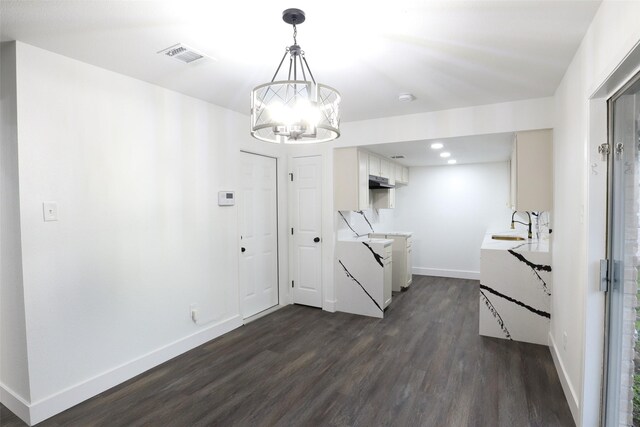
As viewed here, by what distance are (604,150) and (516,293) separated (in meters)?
2.00

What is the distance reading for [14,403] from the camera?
2.28 metres

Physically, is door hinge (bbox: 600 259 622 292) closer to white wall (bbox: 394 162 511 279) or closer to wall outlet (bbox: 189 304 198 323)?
wall outlet (bbox: 189 304 198 323)

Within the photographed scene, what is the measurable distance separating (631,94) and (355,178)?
9.05 ft

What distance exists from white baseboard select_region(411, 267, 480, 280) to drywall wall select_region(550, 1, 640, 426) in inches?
139

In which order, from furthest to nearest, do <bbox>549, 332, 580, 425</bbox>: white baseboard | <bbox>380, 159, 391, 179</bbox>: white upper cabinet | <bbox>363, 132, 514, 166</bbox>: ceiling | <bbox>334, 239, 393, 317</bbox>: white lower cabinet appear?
<bbox>380, 159, 391, 179</bbox>: white upper cabinet < <bbox>334, 239, 393, 317</bbox>: white lower cabinet < <bbox>363, 132, 514, 166</bbox>: ceiling < <bbox>549, 332, 580, 425</bbox>: white baseboard

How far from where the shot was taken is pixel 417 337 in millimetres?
3508

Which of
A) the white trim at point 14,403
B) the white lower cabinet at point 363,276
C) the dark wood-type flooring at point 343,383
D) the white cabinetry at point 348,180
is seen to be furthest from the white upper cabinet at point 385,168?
the white trim at point 14,403

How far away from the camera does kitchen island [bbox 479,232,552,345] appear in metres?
3.30

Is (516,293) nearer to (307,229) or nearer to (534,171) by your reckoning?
(534,171)

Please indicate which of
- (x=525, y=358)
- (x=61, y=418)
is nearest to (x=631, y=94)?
(x=525, y=358)

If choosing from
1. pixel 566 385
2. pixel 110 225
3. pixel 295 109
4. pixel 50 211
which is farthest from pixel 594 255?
pixel 50 211

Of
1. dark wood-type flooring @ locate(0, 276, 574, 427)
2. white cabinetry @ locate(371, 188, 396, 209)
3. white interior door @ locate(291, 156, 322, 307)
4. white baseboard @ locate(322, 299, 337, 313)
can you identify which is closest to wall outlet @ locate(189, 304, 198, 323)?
dark wood-type flooring @ locate(0, 276, 574, 427)

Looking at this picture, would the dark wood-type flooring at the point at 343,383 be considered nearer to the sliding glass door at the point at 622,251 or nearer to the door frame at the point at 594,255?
the door frame at the point at 594,255

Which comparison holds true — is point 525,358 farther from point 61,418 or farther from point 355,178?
point 61,418
